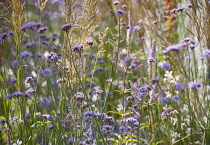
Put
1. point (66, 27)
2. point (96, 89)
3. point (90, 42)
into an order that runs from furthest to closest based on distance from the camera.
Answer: point (96, 89), point (90, 42), point (66, 27)

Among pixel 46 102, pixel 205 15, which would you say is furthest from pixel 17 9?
pixel 205 15

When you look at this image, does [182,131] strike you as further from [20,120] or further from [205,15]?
[20,120]

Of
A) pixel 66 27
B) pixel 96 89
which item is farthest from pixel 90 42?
pixel 96 89

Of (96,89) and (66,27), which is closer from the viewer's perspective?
(66,27)

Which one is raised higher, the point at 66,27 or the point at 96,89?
the point at 66,27

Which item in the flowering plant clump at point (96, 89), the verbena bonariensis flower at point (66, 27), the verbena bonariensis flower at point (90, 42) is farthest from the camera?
the verbena bonariensis flower at point (90, 42)

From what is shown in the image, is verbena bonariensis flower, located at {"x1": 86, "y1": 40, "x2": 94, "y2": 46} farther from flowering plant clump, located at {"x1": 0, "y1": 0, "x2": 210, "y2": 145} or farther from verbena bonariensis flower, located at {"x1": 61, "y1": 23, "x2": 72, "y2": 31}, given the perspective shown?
verbena bonariensis flower, located at {"x1": 61, "y1": 23, "x2": 72, "y2": 31}

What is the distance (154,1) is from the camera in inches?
114

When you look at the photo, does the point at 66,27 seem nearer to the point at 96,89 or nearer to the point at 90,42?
the point at 90,42

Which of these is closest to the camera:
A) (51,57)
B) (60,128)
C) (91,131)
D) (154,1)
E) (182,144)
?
(51,57)

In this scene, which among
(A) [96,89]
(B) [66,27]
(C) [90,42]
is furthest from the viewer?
(A) [96,89]

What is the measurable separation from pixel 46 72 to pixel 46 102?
244mm

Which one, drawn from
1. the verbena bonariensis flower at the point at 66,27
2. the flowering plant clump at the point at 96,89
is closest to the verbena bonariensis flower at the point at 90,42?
the flowering plant clump at the point at 96,89

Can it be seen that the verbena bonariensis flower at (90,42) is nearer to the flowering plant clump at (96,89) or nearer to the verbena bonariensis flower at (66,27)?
the flowering plant clump at (96,89)
